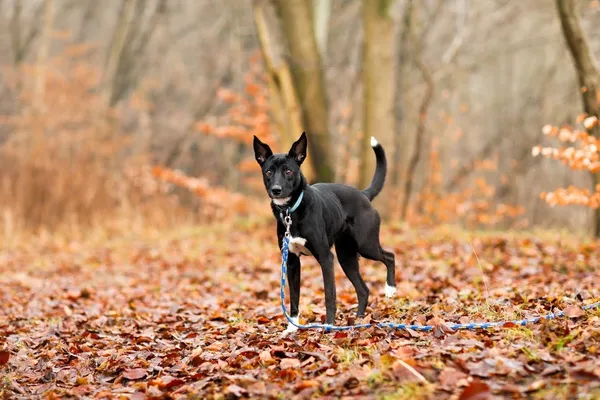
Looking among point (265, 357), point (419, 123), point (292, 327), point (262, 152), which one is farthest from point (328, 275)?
point (419, 123)

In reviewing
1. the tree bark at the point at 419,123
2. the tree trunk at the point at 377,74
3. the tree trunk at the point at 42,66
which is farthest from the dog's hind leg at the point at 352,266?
the tree trunk at the point at 42,66

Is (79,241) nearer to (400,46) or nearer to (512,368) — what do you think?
(400,46)

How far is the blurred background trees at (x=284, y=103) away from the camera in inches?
589

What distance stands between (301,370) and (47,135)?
2033 centimetres

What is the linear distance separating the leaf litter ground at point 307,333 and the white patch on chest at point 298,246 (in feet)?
2.07

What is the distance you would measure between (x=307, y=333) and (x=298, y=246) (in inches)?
26.7

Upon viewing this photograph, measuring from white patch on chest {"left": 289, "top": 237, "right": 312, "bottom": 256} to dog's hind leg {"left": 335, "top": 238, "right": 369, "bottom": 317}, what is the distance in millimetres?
617

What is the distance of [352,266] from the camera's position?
625 cm

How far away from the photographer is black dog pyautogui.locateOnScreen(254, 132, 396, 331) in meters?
5.47

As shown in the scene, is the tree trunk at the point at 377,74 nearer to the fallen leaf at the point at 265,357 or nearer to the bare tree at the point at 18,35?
the fallen leaf at the point at 265,357

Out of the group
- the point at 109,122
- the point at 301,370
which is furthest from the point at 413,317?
the point at 109,122

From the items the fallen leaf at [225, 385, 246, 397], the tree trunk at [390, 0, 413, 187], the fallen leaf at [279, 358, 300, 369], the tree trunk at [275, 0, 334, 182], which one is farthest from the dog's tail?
the tree trunk at [390, 0, 413, 187]

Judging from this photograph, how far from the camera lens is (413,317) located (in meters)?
5.80

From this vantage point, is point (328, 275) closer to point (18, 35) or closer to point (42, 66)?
point (42, 66)
